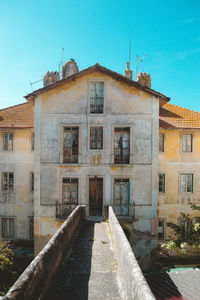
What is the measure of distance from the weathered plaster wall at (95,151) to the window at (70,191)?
0.35 meters

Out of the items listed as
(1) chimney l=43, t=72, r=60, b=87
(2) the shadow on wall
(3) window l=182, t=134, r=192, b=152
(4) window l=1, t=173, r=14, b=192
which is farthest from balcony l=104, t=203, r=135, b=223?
(1) chimney l=43, t=72, r=60, b=87

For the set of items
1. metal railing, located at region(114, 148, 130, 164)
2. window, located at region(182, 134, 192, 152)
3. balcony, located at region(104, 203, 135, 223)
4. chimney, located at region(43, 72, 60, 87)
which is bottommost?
balcony, located at region(104, 203, 135, 223)

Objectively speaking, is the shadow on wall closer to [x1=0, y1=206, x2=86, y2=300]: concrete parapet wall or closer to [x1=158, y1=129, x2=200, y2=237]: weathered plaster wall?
[x1=0, y1=206, x2=86, y2=300]: concrete parapet wall

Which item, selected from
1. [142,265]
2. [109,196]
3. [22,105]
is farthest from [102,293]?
[22,105]

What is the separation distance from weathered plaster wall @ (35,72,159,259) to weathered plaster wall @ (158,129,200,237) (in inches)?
129

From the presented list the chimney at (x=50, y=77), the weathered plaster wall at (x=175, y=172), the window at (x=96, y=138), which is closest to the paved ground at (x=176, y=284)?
the weathered plaster wall at (x=175, y=172)

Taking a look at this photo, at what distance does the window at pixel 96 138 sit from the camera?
13.0 meters

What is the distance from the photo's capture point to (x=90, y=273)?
580 centimetres

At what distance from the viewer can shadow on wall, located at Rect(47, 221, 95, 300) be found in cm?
486

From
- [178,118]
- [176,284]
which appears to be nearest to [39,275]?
[176,284]

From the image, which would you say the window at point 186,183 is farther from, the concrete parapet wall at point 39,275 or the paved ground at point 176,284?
the concrete parapet wall at point 39,275

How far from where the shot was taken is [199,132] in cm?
1529

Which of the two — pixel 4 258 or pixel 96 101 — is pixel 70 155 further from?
pixel 4 258

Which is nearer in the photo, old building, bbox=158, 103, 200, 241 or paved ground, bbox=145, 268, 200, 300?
paved ground, bbox=145, 268, 200, 300
